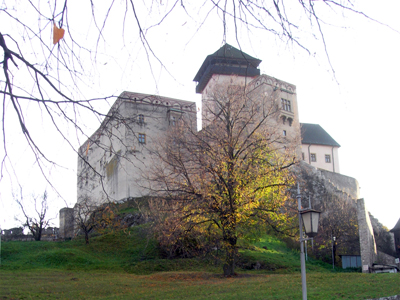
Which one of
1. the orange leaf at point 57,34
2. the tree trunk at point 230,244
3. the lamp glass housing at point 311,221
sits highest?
the orange leaf at point 57,34

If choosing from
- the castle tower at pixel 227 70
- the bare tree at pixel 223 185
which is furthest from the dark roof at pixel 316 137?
the bare tree at pixel 223 185

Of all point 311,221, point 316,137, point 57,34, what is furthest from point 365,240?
point 316,137

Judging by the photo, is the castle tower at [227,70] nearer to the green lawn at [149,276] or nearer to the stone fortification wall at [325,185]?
the green lawn at [149,276]

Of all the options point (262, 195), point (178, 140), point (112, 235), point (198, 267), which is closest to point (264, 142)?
point (262, 195)

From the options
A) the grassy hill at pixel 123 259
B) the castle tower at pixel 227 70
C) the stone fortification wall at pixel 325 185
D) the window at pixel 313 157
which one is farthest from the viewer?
the window at pixel 313 157

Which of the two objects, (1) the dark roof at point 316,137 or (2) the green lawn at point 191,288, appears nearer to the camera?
(2) the green lawn at point 191,288

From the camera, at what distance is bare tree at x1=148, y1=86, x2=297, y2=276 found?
1566 cm

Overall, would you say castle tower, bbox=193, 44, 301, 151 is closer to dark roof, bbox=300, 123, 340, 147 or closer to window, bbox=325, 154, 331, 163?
dark roof, bbox=300, 123, 340, 147

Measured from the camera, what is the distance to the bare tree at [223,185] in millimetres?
15664

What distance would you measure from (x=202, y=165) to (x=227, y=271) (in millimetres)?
4888

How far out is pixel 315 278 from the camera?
14.6m

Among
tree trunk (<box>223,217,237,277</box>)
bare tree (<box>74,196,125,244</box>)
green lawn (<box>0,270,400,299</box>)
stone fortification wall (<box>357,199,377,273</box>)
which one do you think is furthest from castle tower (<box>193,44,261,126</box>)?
stone fortification wall (<box>357,199,377,273</box>)

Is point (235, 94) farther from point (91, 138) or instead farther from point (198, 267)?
point (91, 138)

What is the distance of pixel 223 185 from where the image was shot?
1590 cm
